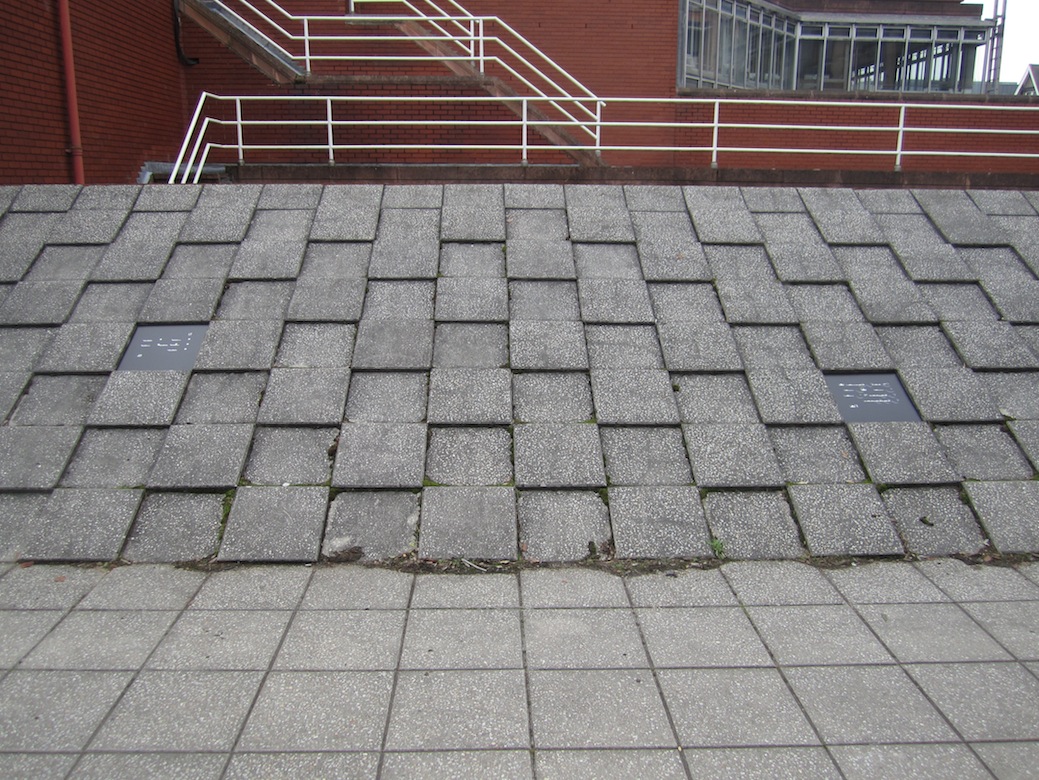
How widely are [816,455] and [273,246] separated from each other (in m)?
4.59

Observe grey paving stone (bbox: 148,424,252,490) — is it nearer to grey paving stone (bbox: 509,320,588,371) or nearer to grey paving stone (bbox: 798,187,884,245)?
grey paving stone (bbox: 509,320,588,371)

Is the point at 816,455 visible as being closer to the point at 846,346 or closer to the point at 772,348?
the point at 772,348

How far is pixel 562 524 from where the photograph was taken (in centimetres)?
443

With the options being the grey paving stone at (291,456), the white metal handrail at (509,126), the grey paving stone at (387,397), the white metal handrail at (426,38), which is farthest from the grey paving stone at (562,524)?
the white metal handrail at (426,38)

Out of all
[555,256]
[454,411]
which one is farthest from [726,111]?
[454,411]

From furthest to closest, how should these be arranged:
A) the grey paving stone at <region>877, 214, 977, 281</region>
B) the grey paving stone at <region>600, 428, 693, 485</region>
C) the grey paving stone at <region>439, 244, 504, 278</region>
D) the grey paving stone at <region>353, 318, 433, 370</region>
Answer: the grey paving stone at <region>877, 214, 977, 281</region> < the grey paving stone at <region>439, 244, 504, 278</region> < the grey paving stone at <region>353, 318, 433, 370</region> < the grey paving stone at <region>600, 428, 693, 485</region>

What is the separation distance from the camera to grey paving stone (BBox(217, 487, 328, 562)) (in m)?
4.22

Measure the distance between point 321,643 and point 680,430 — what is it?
8.78 ft

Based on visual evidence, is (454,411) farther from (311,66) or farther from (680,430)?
(311,66)

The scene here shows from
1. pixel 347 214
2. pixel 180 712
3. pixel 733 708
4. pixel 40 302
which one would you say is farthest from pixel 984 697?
pixel 40 302

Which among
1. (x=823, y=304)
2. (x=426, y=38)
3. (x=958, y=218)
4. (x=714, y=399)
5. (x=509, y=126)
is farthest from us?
(x=509, y=126)

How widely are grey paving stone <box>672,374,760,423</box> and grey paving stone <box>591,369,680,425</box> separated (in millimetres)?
89

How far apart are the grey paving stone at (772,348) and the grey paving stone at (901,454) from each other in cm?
66

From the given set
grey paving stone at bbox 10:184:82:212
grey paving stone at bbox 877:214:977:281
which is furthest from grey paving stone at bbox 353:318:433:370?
grey paving stone at bbox 877:214:977:281
